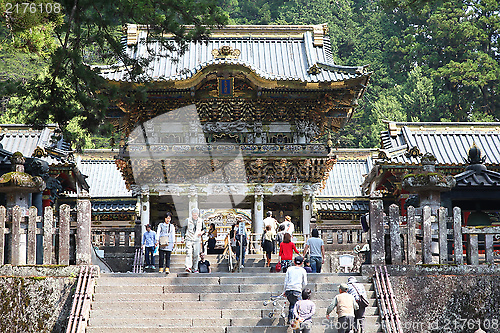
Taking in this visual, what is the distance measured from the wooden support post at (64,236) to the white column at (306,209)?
39.6 ft

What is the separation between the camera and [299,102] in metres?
26.7

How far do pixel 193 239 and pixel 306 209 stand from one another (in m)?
10.1

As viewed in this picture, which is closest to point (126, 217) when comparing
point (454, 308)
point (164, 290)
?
point (164, 290)

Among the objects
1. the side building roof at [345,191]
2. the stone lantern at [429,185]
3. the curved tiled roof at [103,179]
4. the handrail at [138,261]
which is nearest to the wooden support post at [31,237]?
the handrail at [138,261]

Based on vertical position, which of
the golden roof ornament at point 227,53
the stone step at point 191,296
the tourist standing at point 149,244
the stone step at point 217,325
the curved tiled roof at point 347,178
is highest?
the golden roof ornament at point 227,53

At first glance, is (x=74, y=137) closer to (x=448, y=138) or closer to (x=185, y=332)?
(x=185, y=332)

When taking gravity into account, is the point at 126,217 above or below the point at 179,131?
below

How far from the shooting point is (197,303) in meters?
14.3

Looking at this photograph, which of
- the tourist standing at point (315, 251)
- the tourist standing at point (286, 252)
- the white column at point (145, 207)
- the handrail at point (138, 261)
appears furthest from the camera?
the white column at point (145, 207)

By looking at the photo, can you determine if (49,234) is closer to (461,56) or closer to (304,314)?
(304,314)

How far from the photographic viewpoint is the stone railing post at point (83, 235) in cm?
1527

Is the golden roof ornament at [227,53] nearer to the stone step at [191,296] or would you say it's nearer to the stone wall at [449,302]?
the stone step at [191,296]

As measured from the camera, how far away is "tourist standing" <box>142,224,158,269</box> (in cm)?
1839

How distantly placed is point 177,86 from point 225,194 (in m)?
4.41
